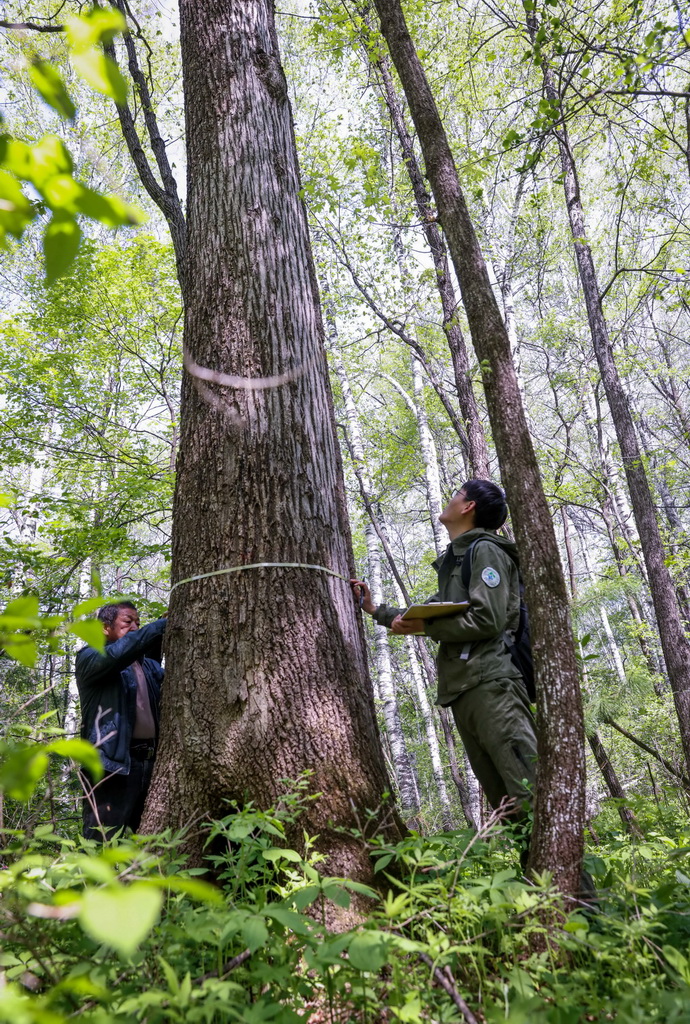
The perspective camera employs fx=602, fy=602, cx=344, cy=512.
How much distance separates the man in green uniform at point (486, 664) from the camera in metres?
2.55

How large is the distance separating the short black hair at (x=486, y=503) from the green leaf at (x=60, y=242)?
2.58m

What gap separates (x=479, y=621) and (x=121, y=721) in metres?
1.79

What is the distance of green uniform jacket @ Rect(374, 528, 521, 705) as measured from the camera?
8.52ft

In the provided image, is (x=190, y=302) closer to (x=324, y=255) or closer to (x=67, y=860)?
(x=67, y=860)

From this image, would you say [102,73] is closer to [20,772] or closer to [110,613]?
[20,772]

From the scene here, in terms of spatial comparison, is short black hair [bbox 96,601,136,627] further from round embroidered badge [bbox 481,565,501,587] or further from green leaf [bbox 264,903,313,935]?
green leaf [bbox 264,903,313,935]

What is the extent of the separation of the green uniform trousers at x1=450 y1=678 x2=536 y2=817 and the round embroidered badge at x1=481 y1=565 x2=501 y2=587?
1.38 feet

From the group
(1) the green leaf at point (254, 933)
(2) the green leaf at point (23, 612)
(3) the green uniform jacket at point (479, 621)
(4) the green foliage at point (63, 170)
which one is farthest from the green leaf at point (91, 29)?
(3) the green uniform jacket at point (479, 621)

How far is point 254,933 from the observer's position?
1.17 metres

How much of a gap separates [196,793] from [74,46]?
2020 millimetres

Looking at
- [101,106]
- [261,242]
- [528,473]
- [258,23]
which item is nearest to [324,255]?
[101,106]

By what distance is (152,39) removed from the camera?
11.1m

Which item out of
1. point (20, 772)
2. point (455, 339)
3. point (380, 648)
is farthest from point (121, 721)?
point (380, 648)

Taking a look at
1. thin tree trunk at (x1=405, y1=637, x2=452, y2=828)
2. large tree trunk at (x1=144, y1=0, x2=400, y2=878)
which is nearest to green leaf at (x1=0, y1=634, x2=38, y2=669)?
large tree trunk at (x1=144, y1=0, x2=400, y2=878)
